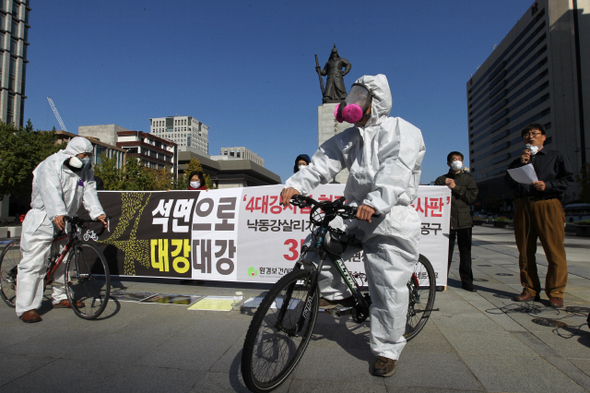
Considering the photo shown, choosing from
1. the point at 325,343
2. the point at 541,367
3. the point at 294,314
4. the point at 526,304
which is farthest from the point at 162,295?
the point at 526,304

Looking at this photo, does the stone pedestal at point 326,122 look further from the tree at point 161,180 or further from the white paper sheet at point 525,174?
the tree at point 161,180

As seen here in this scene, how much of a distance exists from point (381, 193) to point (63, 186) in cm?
334

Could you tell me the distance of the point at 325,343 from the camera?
9.37 feet

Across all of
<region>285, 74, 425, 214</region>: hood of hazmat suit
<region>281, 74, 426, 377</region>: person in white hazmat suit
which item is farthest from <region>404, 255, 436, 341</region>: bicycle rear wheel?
<region>285, 74, 425, 214</region>: hood of hazmat suit

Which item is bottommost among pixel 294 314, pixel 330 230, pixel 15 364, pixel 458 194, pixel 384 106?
pixel 15 364

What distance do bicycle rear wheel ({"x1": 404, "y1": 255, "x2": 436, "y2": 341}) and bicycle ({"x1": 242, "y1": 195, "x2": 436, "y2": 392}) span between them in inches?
23.1

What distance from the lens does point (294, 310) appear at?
7.22 feet

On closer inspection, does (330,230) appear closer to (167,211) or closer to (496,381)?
(496,381)

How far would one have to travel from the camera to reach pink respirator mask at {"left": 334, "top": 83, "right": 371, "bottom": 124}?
2404 mm

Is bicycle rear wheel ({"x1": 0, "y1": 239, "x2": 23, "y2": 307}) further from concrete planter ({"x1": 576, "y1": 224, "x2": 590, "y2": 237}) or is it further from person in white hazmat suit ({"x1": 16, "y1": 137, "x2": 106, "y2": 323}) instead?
concrete planter ({"x1": 576, "y1": 224, "x2": 590, "y2": 237})

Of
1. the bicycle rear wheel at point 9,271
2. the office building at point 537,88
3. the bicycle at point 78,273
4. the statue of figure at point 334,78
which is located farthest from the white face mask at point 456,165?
the office building at point 537,88

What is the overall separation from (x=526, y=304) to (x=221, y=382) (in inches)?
139

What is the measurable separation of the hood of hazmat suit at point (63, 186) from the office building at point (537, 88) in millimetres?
55489

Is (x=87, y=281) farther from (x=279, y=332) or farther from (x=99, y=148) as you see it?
(x=99, y=148)
